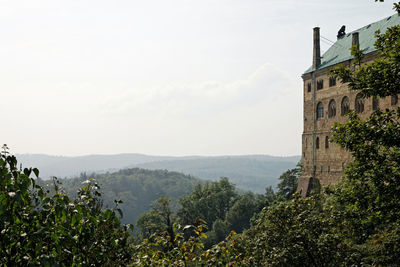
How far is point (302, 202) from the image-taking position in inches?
810

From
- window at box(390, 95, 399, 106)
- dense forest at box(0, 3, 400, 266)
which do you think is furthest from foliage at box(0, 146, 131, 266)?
window at box(390, 95, 399, 106)

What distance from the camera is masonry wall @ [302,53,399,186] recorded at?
177 ft

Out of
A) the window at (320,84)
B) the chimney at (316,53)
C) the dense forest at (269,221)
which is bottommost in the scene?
the dense forest at (269,221)

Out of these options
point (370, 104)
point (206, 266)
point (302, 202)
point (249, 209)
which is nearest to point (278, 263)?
point (302, 202)

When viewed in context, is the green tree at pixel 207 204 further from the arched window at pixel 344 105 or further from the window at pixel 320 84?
the arched window at pixel 344 105

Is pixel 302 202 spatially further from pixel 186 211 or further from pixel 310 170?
pixel 186 211

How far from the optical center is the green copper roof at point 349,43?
2056 inches

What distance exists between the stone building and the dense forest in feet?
96.5

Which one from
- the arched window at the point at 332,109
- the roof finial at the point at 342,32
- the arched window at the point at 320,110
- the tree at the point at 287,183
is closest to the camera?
the arched window at the point at 332,109

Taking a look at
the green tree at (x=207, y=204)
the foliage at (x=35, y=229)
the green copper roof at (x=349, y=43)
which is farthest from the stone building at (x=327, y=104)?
the foliage at (x=35, y=229)

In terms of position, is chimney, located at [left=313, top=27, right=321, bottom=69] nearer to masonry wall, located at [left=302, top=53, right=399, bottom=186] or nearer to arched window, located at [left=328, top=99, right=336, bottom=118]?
masonry wall, located at [left=302, top=53, right=399, bottom=186]

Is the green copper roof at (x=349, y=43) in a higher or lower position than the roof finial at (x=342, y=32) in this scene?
lower

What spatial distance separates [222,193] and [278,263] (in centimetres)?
8192

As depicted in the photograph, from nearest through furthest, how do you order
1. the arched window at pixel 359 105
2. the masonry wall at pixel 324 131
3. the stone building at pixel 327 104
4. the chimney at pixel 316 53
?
the arched window at pixel 359 105 → the stone building at pixel 327 104 → the masonry wall at pixel 324 131 → the chimney at pixel 316 53
